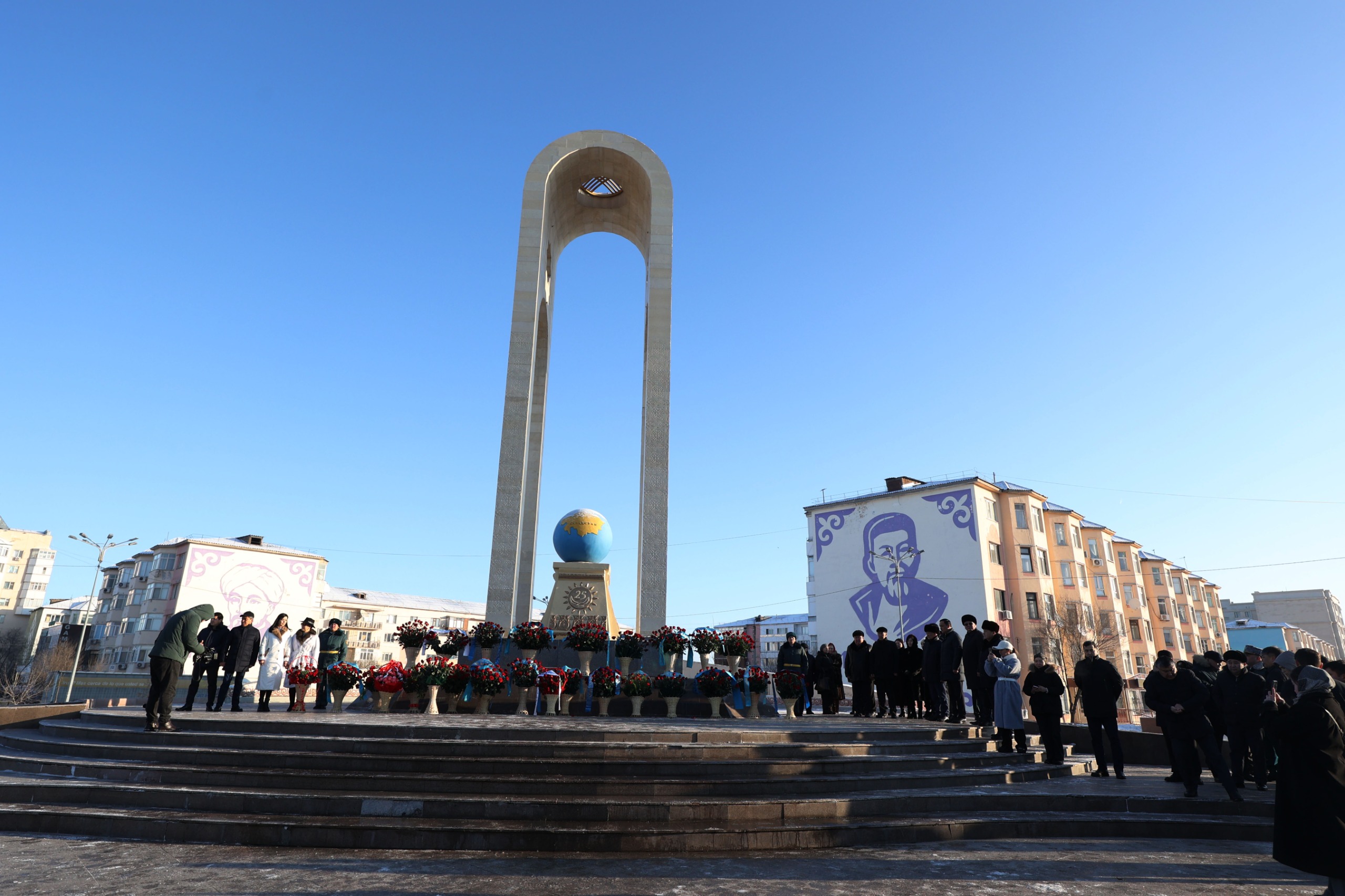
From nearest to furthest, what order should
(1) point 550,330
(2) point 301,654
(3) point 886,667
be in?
(2) point 301,654 → (3) point 886,667 → (1) point 550,330

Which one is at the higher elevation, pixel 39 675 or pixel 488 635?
pixel 488 635

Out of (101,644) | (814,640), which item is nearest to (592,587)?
(814,640)

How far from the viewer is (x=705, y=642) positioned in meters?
→ 14.5

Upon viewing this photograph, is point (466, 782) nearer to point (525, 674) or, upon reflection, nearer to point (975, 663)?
point (525, 674)

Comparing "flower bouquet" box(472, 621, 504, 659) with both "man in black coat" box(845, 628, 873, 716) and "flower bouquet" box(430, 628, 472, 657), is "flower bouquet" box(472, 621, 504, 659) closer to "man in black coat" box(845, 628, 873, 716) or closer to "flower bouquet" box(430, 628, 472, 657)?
"flower bouquet" box(430, 628, 472, 657)

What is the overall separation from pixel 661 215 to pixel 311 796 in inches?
727

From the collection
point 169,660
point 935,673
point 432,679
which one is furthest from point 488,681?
point 935,673

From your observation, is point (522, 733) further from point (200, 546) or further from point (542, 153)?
point (200, 546)

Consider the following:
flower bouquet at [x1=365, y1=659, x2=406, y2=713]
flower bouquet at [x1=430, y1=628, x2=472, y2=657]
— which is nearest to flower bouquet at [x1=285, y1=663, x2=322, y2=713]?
flower bouquet at [x1=365, y1=659, x2=406, y2=713]

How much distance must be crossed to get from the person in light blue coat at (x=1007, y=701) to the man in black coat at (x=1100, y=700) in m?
0.75

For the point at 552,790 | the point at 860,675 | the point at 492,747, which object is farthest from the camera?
the point at 860,675

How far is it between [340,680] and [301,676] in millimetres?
610

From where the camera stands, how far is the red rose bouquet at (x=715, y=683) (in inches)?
512

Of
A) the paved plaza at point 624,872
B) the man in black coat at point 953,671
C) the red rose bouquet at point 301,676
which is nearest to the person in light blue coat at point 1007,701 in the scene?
the man in black coat at point 953,671
